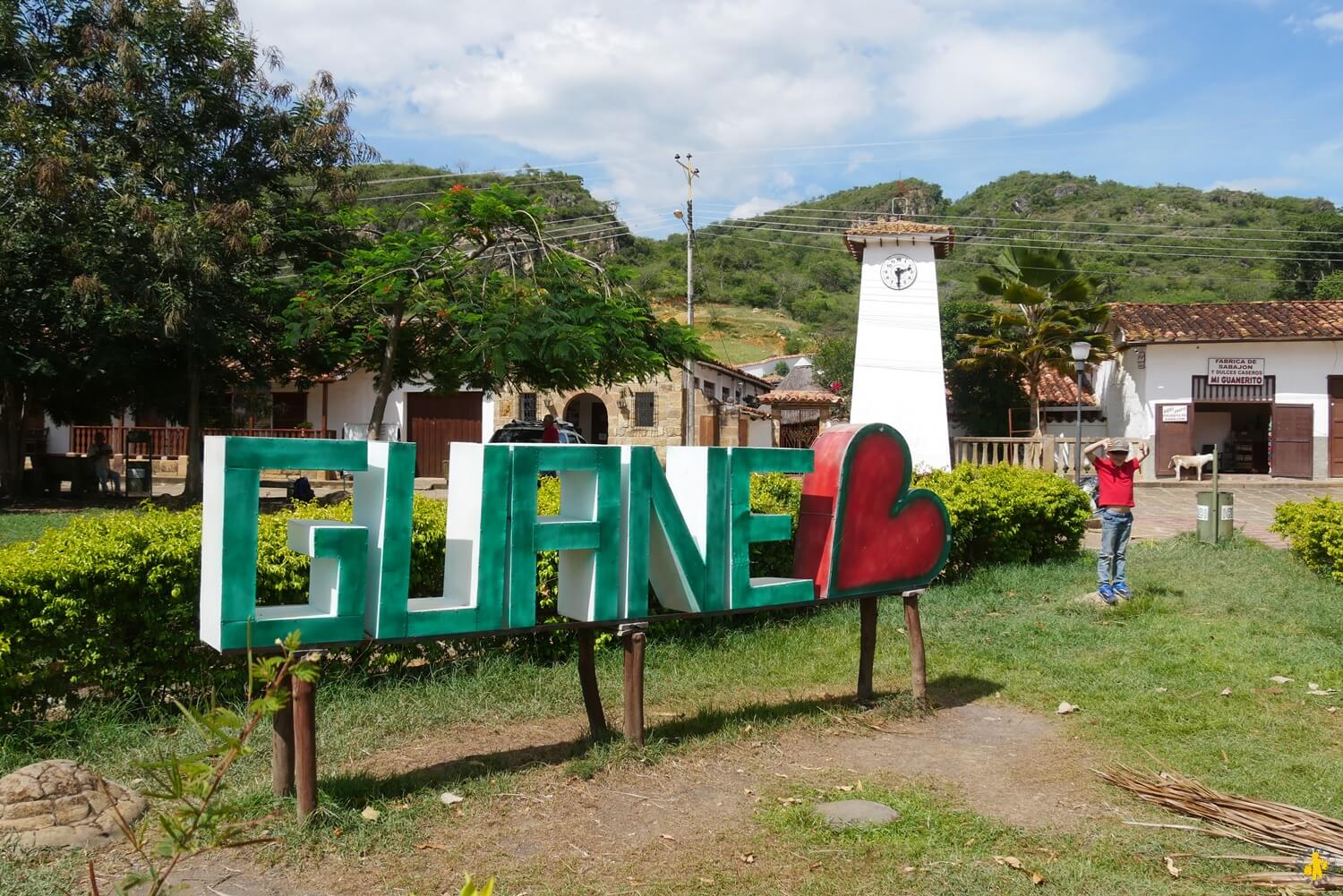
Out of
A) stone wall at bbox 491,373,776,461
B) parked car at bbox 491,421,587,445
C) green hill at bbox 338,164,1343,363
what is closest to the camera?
parked car at bbox 491,421,587,445

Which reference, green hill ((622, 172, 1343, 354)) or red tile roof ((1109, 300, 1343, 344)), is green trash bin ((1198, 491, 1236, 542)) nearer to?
red tile roof ((1109, 300, 1343, 344))

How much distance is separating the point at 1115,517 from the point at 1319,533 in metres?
2.61

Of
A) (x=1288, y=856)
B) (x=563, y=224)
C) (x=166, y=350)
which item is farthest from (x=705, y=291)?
(x=1288, y=856)

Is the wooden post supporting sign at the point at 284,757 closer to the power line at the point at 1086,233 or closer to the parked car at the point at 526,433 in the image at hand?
the parked car at the point at 526,433

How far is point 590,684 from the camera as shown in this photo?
212 inches

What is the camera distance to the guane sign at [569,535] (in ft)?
13.9

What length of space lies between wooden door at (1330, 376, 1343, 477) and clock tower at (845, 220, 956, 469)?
435 inches

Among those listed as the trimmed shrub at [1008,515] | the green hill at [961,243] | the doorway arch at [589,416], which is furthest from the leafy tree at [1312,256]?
the trimmed shrub at [1008,515]

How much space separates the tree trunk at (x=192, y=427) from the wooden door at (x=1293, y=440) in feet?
78.3

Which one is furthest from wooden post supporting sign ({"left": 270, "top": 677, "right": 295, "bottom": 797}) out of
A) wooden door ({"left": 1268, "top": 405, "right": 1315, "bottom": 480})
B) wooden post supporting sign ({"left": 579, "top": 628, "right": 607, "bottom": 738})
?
wooden door ({"left": 1268, "top": 405, "right": 1315, "bottom": 480})

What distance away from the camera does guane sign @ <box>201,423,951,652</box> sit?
13.9 feet

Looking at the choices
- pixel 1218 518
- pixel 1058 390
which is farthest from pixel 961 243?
pixel 1218 518

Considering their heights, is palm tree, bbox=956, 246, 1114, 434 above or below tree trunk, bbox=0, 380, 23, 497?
above

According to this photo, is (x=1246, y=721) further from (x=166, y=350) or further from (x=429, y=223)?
(x=166, y=350)
